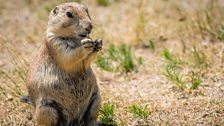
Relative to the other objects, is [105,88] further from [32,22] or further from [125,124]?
[32,22]

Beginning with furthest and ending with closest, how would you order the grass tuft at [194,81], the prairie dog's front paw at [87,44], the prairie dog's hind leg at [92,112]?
the grass tuft at [194,81], the prairie dog's hind leg at [92,112], the prairie dog's front paw at [87,44]

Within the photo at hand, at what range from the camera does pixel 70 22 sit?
5.25 metres

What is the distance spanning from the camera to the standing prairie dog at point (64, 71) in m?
5.21

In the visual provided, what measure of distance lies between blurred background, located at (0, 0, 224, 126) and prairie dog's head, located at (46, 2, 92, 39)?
0.89 m

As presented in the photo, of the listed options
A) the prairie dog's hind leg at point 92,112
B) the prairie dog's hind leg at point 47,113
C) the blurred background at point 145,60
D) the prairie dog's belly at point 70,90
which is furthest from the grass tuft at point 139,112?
the prairie dog's hind leg at point 47,113

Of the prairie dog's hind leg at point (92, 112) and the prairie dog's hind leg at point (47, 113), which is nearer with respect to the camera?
the prairie dog's hind leg at point (47, 113)

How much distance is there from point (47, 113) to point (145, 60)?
8.56 feet

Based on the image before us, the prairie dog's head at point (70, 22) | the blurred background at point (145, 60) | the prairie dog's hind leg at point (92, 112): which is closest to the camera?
the prairie dog's head at point (70, 22)

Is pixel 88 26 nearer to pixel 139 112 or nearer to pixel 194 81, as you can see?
pixel 139 112

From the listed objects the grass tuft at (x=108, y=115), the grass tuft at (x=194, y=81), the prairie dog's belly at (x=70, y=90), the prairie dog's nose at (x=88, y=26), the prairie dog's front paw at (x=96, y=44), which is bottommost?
the grass tuft at (x=108, y=115)

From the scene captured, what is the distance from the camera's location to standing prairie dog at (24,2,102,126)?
5207 mm

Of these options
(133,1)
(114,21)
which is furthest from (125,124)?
(133,1)

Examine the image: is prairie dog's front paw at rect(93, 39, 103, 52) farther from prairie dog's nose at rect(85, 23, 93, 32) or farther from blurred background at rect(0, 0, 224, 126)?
blurred background at rect(0, 0, 224, 126)

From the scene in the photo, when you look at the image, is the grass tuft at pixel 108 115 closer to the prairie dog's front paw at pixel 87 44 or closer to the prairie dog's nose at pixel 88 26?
the prairie dog's front paw at pixel 87 44
